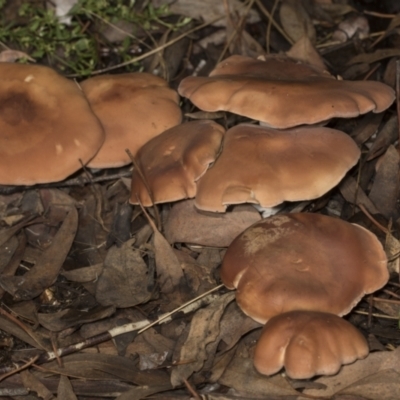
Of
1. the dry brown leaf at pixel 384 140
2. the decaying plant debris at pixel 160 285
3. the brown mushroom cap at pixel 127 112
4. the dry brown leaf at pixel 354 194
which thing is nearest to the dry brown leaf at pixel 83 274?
the decaying plant debris at pixel 160 285

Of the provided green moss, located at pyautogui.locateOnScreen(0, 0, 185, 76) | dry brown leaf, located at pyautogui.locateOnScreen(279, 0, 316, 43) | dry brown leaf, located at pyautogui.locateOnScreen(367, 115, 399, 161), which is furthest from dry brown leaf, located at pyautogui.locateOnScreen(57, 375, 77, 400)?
dry brown leaf, located at pyautogui.locateOnScreen(279, 0, 316, 43)

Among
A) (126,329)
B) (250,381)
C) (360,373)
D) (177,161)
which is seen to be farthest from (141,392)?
(177,161)

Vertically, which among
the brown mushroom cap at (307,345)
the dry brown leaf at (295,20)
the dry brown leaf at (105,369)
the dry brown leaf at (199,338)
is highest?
the dry brown leaf at (295,20)

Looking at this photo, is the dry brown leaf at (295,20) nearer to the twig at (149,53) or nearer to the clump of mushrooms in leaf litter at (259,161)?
the twig at (149,53)

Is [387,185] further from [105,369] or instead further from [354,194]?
[105,369]

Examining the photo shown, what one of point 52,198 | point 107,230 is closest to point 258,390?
point 107,230

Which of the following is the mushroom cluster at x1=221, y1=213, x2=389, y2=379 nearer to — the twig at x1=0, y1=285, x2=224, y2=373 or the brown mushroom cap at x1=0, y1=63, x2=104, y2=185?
the twig at x1=0, y1=285, x2=224, y2=373
